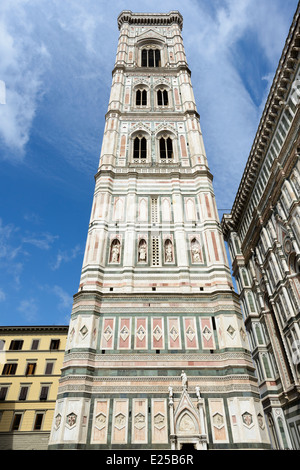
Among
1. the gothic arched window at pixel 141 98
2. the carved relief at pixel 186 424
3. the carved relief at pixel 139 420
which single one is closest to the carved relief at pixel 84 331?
the carved relief at pixel 139 420

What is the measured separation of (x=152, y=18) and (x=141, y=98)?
53.3 ft

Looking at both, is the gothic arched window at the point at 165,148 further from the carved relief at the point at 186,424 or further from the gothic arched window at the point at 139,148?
the carved relief at the point at 186,424

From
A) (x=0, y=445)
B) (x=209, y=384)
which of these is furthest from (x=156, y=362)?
(x=0, y=445)

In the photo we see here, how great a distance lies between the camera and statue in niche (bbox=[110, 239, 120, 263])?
16.0 meters

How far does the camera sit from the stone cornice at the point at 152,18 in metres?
35.6

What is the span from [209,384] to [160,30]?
36130mm

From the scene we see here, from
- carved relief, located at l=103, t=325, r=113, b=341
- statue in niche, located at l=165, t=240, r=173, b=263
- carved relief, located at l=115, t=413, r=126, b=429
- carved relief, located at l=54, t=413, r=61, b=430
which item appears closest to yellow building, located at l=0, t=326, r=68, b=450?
carved relief, located at l=54, t=413, r=61, b=430

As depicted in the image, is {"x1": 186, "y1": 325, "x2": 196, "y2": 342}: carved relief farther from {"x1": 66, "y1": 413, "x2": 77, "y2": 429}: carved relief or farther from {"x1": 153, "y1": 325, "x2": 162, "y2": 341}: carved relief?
{"x1": 66, "y1": 413, "x2": 77, "y2": 429}: carved relief

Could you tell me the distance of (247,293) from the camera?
23.0 m

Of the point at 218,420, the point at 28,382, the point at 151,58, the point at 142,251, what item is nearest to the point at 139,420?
the point at 218,420

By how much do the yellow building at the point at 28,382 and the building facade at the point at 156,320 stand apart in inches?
701

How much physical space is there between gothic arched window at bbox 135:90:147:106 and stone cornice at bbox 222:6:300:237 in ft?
31.8
